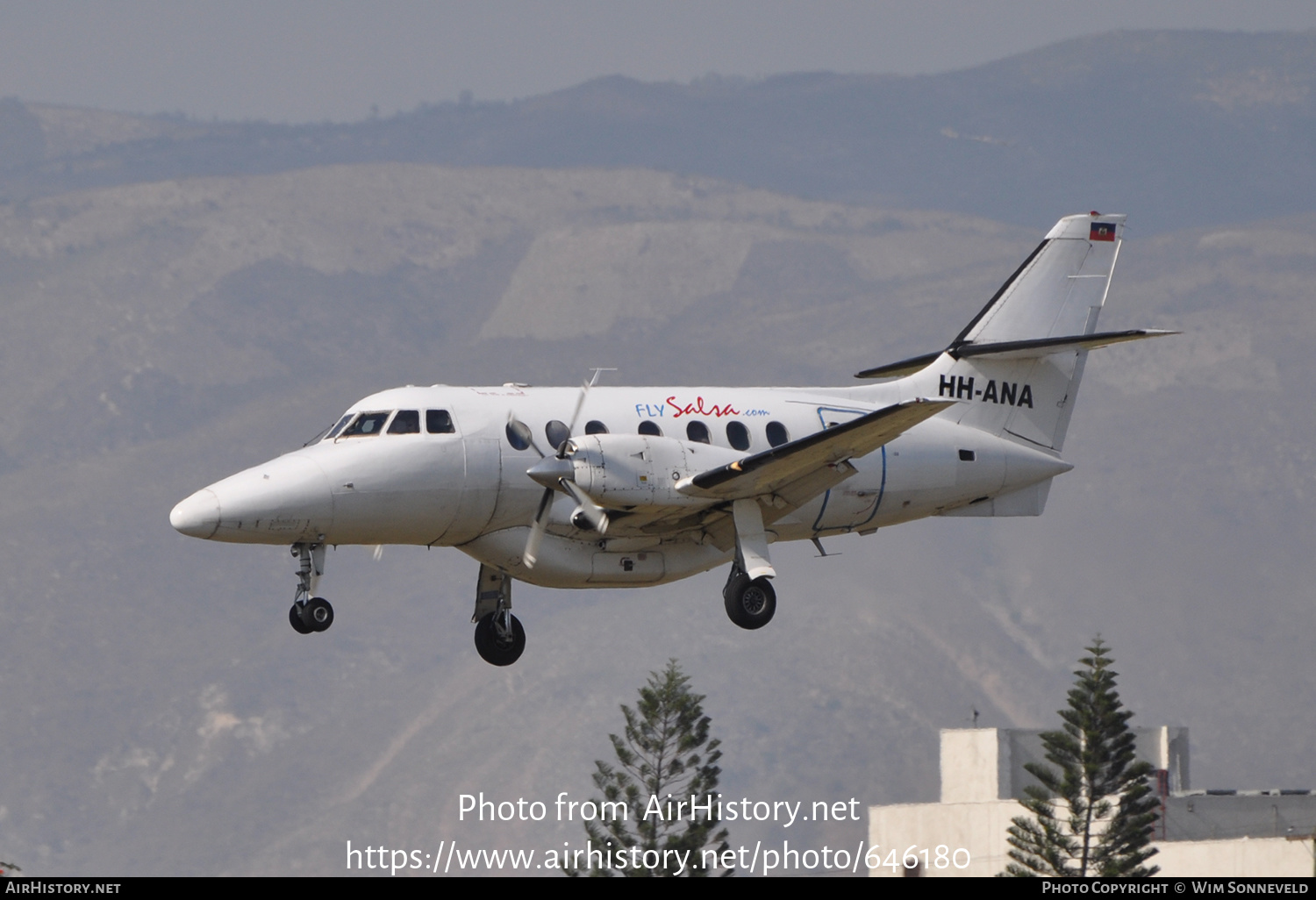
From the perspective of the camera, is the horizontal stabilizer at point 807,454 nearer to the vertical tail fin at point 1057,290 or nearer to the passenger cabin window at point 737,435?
the passenger cabin window at point 737,435

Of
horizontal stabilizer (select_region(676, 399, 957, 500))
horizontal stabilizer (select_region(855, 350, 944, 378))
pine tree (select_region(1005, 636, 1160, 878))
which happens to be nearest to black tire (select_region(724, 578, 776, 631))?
horizontal stabilizer (select_region(676, 399, 957, 500))

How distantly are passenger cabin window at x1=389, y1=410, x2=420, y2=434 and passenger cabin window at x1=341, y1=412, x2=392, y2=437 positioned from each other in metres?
0.14

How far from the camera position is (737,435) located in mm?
32312

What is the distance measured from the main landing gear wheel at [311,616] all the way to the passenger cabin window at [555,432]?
387 cm

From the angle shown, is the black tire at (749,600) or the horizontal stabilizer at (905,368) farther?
the horizontal stabilizer at (905,368)

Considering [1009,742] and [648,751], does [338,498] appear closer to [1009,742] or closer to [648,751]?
[648,751]

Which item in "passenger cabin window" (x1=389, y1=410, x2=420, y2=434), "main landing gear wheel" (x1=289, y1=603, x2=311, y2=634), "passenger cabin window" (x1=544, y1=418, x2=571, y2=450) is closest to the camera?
"main landing gear wheel" (x1=289, y1=603, x2=311, y2=634)

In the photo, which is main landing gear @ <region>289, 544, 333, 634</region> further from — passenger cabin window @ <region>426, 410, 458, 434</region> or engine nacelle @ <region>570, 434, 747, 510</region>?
engine nacelle @ <region>570, 434, 747, 510</region>

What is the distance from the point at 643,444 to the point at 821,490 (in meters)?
3.06

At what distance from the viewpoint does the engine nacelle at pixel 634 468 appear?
29500 mm

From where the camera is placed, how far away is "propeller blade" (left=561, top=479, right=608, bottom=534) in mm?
29609

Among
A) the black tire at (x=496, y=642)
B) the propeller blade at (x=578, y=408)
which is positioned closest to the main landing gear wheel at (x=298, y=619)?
the black tire at (x=496, y=642)

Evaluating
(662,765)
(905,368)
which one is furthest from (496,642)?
(662,765)
